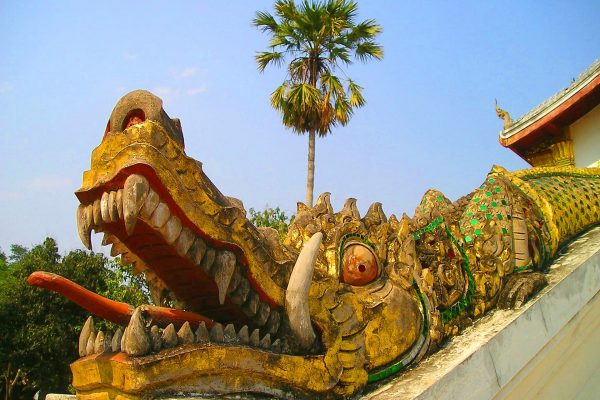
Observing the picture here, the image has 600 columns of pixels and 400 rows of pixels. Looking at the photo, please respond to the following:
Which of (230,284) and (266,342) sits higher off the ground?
(230,284)

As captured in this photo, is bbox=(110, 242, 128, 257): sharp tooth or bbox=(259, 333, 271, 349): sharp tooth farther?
bbox=(259, 333, 271, 349): sharp tooth

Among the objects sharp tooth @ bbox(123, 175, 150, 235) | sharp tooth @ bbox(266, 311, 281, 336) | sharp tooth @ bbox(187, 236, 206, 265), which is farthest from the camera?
sharp tooth @ bbox(266, 311, 281, 336)

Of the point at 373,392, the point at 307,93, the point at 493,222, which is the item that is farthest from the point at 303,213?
the point at 307,93

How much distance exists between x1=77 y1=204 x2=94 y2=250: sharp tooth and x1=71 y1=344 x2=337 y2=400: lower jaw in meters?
0.50

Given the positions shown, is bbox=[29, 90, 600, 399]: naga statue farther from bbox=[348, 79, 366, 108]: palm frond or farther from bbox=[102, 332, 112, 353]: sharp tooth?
bbox=[348, 79, 366, 108]: palm frond

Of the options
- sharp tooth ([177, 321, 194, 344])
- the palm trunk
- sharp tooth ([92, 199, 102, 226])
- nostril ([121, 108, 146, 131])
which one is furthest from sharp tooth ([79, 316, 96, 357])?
the palm trunk

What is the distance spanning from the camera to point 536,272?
180 inches

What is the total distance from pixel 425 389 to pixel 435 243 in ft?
4.03

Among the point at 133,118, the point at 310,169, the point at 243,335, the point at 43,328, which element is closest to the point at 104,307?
the point at 243,335

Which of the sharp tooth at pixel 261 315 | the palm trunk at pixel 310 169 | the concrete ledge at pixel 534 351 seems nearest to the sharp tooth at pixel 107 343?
the sharp tooth at pixel 261 315

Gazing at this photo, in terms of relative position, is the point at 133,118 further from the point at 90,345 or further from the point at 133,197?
the point at 90,345

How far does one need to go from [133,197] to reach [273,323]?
1059mm

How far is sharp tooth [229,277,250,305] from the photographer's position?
304cm

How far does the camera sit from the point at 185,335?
2.79 meters
